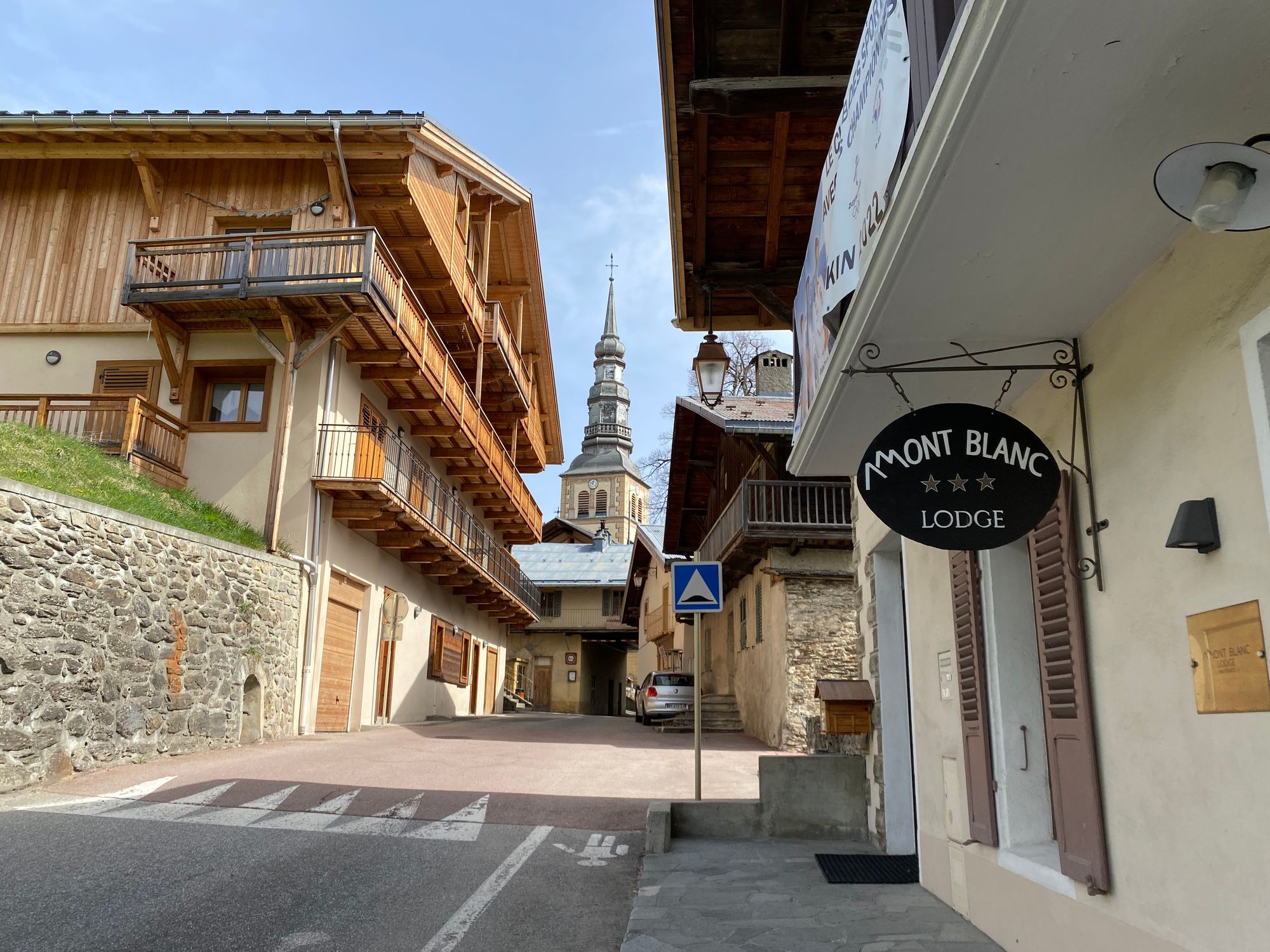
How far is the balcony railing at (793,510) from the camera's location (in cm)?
1727

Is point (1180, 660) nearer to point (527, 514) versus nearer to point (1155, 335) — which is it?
point (1155, 335)

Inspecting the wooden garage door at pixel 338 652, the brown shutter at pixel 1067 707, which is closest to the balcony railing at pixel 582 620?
the wooden garage door at pixel 338 652

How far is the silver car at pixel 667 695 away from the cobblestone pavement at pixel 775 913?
1498 centimetres

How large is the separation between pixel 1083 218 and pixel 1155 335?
539 mm

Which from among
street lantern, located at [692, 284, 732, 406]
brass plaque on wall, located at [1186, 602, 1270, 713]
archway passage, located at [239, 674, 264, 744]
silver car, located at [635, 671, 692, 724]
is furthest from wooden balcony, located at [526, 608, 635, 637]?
brass plaque on wall, located at [1186, 602, 1270, 713]

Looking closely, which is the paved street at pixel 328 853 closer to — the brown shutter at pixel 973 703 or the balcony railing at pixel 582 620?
the brown shutter at pixel 973 703

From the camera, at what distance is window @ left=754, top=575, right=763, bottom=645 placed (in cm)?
1966

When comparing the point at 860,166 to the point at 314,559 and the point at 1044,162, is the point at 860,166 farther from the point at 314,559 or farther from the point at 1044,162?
the point at 314,559

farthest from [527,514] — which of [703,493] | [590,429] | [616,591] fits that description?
[590,429]

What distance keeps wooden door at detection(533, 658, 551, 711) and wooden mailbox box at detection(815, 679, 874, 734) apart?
3808cm

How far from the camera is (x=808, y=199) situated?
7531 millimetres

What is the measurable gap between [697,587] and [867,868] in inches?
110

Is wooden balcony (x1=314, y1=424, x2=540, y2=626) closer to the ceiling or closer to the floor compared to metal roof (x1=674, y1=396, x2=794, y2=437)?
closer to the floor

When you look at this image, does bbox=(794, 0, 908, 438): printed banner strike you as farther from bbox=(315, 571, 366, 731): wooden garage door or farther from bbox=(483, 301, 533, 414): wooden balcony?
bbox=(483, 301, 533, 414): wooden balcony
